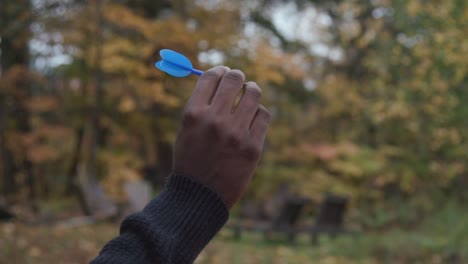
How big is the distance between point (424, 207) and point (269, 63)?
664 centimetres

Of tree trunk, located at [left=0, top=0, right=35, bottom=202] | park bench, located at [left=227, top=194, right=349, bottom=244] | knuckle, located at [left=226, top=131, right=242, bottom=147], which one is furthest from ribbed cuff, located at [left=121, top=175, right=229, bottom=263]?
park bench, located at [left=227, top=194, right=349, bottom=244]

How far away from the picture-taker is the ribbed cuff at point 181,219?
1.26 m

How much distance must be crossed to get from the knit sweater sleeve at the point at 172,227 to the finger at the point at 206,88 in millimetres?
181

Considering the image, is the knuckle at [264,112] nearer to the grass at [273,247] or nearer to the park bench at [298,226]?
the grass at [273,247]

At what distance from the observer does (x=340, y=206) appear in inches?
473

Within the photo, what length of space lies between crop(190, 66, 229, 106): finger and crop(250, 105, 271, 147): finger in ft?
0.42

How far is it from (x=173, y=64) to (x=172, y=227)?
409 millimetres

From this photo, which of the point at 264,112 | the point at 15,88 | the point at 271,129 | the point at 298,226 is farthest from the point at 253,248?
the point at 264,112

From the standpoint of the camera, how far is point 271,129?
16.5 meters

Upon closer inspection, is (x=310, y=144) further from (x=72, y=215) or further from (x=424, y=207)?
(x=72, y=215)

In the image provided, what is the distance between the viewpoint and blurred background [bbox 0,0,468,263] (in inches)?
376

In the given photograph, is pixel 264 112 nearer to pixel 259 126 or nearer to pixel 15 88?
pixel 259 126

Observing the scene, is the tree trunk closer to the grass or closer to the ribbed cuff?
the grass

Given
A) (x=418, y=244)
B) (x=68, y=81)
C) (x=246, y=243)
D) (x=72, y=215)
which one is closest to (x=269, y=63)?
(x=246, y=243)
